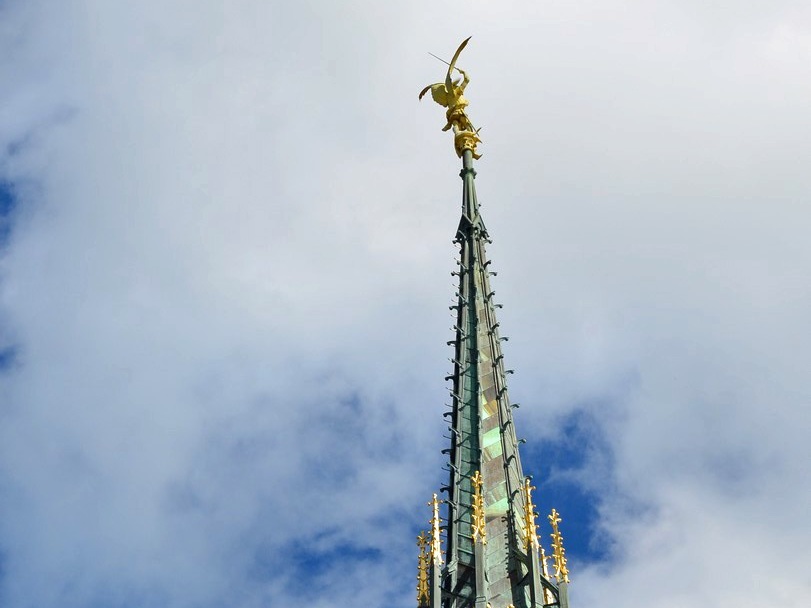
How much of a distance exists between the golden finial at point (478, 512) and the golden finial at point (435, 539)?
1391 millimetres

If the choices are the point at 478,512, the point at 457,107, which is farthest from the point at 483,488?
the point at 457,107

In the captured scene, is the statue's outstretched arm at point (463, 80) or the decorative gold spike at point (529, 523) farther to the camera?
the statue's outstretched arm at point (463, 80)

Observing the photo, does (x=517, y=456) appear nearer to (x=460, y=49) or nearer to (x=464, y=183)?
(x=464, y=183)

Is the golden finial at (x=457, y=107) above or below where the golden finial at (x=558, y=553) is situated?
above

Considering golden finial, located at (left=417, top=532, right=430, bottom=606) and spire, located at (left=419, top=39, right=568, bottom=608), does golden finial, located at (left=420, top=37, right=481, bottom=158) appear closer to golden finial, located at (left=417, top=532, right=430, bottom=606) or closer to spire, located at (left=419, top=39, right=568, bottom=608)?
spire, located at (left=419, top=39, right=568, bottom=608)

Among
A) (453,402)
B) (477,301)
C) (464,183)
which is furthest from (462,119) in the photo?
(453,402)

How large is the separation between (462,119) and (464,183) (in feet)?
10.2

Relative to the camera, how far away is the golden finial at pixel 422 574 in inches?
1730

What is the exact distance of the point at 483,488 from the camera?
150 feet

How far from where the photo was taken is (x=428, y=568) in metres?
44.7


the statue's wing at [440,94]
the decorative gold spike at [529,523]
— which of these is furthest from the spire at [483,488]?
the statue's wing at [440,94]

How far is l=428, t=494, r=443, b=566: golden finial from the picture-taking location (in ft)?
144

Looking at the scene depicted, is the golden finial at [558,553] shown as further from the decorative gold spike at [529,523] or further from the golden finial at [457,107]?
the golden finial at [457,107]

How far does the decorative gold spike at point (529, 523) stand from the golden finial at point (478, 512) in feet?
4.38
